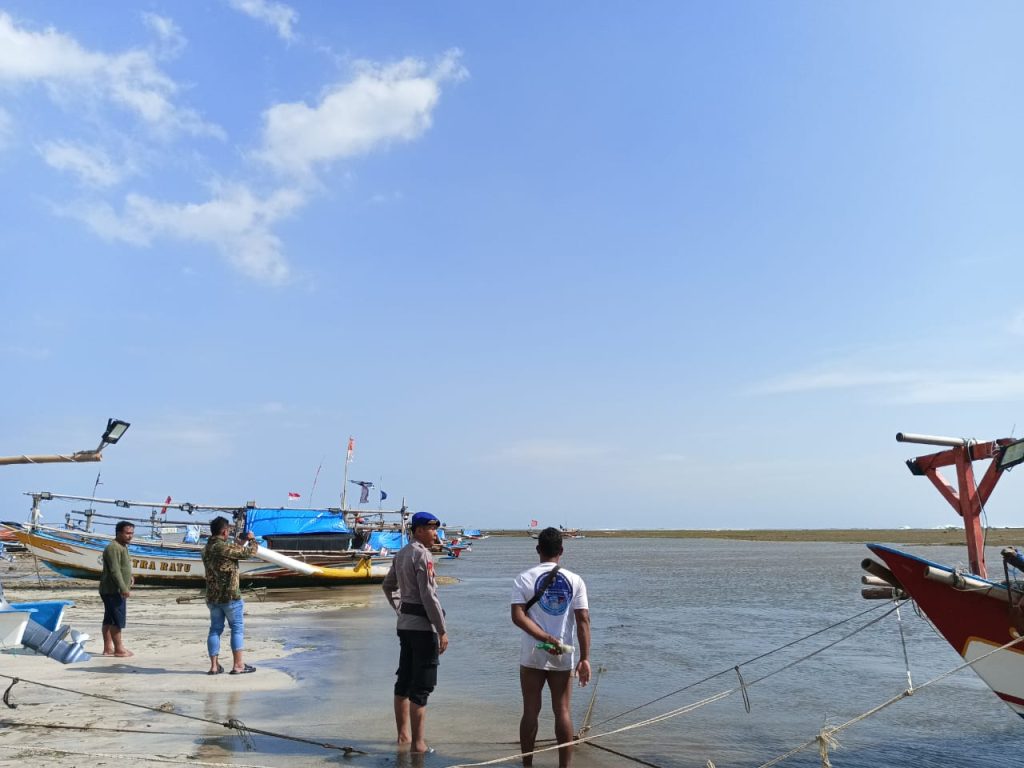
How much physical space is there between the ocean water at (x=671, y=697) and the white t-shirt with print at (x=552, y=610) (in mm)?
1492

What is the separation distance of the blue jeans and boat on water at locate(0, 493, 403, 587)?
15.2 meters

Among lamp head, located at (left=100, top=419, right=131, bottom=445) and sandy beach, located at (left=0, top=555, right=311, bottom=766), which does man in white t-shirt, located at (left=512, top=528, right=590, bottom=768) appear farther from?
lamp head, located at (left=100, top=419, right=131, bottom=445)

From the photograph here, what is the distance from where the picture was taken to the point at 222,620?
9023 mm

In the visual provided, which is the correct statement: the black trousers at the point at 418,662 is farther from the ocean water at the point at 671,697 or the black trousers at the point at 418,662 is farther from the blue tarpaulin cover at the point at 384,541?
the blue tarpaulin cover at the point at 384,541

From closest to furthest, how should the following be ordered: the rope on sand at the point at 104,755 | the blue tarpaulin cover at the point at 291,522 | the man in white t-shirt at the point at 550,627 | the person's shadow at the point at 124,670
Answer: the man in white t-shirt at the point at 550,627
the rope on sand at the point at 104,755
the person's shadow at the point at 124,670
the blue tarpaulin cover at the point at 291,522

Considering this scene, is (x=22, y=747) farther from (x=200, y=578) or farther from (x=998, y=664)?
(x=200, y=578)

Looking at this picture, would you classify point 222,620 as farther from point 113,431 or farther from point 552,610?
point 552,610

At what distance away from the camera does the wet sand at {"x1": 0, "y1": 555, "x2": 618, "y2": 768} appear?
612cm

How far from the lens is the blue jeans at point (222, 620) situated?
28.9 ft

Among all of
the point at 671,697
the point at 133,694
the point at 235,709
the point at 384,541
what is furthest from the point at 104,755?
the point at 384,541

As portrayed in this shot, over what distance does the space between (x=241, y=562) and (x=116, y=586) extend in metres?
16.3

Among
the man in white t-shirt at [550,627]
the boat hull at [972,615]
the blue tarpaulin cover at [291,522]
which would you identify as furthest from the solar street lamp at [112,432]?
the blue tarpaulin cover at [291,522]

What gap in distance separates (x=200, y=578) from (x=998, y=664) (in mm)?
24602

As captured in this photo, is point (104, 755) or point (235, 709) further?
point (235, 709)
